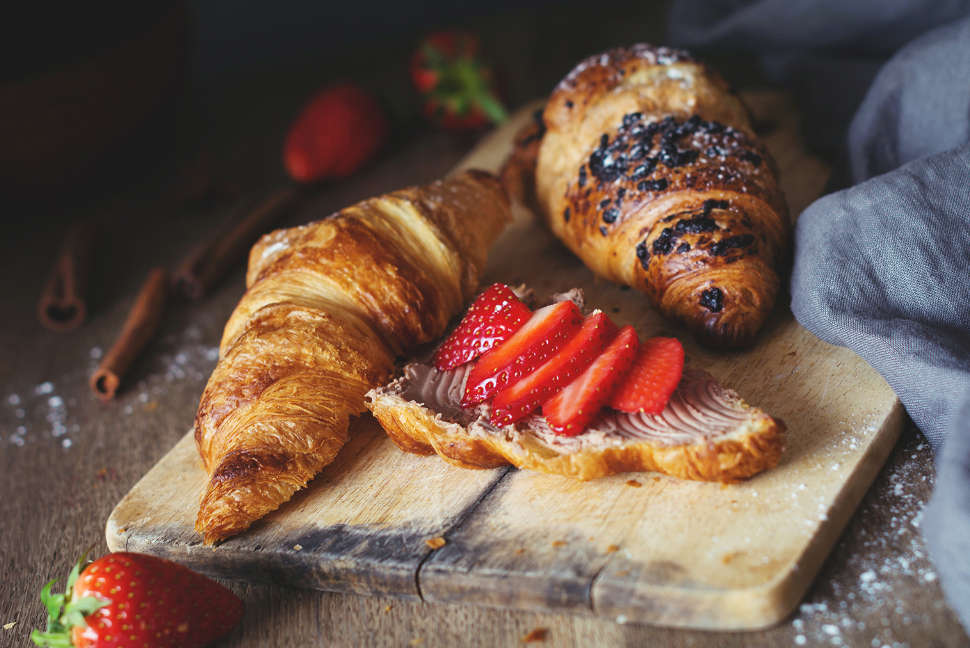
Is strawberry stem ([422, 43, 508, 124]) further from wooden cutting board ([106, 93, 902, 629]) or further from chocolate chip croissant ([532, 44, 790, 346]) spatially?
wooden cutting board ([106, 93, 902, 629])

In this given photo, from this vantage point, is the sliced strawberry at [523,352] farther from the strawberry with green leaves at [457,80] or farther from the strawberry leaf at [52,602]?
the strawberry with green leaves at [457,80]

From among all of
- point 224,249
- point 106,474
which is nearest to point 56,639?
point 106,474

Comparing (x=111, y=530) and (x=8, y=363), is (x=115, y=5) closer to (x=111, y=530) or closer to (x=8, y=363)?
(x=8, y=363)

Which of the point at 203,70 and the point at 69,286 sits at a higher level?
the point at 203,70

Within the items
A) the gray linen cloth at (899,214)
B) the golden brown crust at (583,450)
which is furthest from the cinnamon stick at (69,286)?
the gray linen cloth at (899,214)

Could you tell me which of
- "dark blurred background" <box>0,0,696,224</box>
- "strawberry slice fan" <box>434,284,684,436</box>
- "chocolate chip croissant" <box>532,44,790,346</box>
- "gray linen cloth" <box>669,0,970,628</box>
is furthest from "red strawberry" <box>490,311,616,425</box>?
"dark blurred background" <box>0,0,696,224</box>

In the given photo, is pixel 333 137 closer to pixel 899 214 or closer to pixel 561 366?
pixel 561 366

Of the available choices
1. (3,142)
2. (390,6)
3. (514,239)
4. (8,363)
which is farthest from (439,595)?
(390,6)

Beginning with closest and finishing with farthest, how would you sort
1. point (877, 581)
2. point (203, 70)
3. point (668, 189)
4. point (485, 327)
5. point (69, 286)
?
point (877, 581) < point (485, 327) < point (668, 189) < point (69, 286) < point (203, 70)
